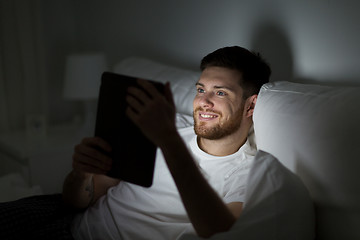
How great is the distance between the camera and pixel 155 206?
3.97 ft

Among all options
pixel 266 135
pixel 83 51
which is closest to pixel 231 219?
pixel 266 135

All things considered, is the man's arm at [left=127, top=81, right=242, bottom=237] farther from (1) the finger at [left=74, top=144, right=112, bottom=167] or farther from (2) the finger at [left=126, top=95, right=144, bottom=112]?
(1) the finger at [left=74, top=144, right=112, bottom=167]

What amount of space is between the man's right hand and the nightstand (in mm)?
1096

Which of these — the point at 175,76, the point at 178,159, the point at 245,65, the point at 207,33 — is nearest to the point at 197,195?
the point at 178,159

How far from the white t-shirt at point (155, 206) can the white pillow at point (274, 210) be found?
211 mm

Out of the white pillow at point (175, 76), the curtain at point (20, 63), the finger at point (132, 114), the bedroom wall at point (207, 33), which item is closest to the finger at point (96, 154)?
the finger at point (132, 114)

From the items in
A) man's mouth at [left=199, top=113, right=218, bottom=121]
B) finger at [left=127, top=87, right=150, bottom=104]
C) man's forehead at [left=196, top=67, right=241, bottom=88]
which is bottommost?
man's mouth at [left=199, top=113, right=218, bottom=121]

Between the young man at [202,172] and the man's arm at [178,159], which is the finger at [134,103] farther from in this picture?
the young man at [202,172]

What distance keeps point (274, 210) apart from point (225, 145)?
46 cm

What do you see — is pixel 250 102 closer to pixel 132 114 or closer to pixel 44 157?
pixel 132 114

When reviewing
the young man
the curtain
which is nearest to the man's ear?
the young man

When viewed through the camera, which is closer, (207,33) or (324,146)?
(324,146)

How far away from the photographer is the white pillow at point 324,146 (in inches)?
32.1

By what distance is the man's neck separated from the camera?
1246 mm
